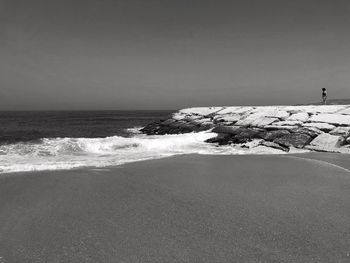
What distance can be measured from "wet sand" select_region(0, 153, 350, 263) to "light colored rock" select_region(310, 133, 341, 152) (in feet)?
17.3

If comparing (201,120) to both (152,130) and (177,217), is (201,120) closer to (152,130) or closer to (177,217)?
(152,130)

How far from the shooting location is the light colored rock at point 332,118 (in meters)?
14.2

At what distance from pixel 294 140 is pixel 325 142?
52.6 inches

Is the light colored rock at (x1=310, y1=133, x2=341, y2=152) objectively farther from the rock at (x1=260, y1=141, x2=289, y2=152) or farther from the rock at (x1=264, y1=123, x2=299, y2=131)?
the rock at (x1=264, y1=123, x2=299, y2=131)

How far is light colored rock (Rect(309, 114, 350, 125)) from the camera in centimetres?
1416

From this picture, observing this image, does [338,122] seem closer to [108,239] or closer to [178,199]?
[178,199]

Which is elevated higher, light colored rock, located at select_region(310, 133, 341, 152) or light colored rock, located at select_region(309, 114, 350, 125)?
light colored rock, located at select_region(309, 114, 350, 125)

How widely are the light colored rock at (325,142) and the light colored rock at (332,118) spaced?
1589 millimetres

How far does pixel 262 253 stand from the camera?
3.27m

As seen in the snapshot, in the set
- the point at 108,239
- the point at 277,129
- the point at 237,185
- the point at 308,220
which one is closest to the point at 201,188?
the point at 237,185

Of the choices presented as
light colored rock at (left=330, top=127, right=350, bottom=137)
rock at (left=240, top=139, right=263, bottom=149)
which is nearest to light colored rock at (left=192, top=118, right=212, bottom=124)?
rock at (left=240, top=139, right=263, bottom=149)

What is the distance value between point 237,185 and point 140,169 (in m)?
3.00

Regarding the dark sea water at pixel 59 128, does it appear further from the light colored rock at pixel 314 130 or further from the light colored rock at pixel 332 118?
the light colored rock at pixel 332 118

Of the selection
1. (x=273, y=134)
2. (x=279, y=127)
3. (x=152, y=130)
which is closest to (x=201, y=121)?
(x=152, y=130)
